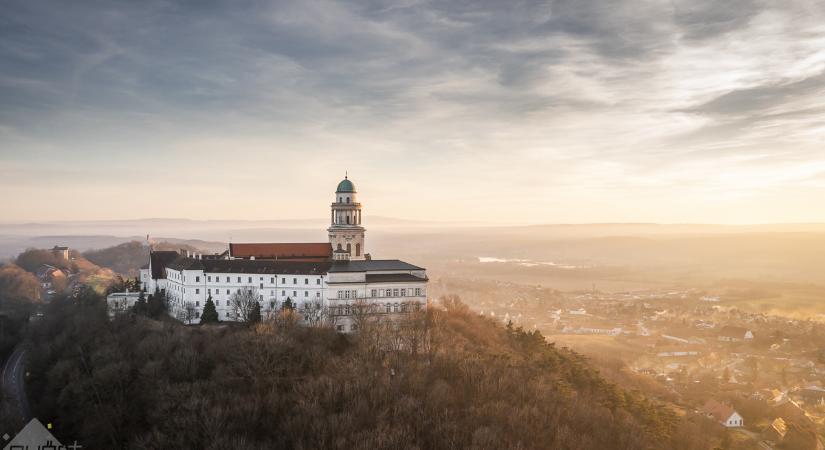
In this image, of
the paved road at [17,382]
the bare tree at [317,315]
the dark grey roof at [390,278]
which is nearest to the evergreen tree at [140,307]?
the paved road at [17,382]

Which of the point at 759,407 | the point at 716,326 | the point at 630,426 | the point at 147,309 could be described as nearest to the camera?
the point at 630,426

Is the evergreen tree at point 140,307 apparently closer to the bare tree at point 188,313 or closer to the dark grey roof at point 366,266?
the bare tree at point 188,313

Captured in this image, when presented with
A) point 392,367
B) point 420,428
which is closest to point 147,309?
point 392,367

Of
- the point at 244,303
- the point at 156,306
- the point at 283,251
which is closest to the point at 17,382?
the point at 156,306

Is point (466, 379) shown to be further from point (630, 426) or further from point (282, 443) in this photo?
point (282, 443)

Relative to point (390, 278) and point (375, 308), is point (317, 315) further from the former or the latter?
point (390, 278)
